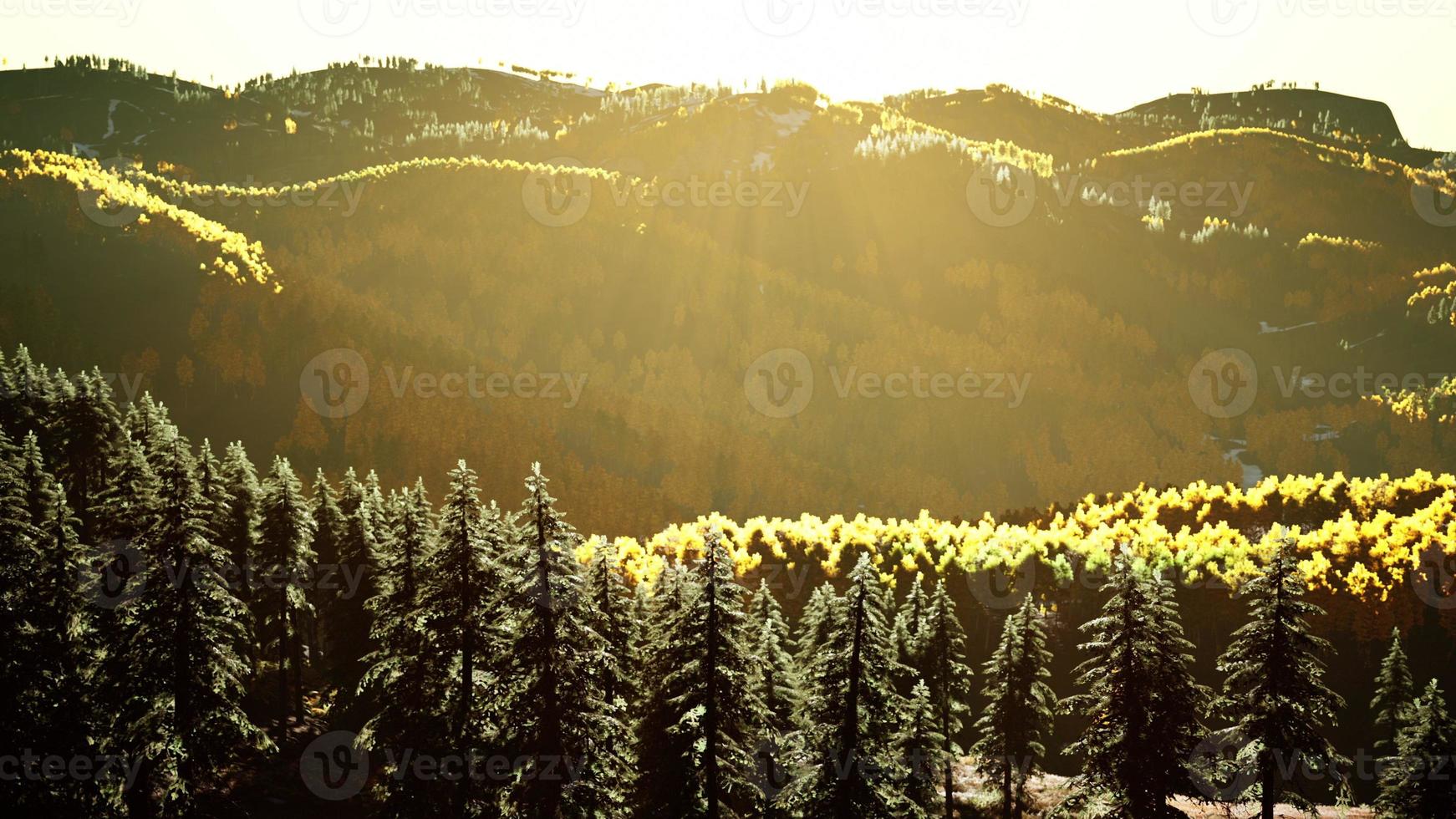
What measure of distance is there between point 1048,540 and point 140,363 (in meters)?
111

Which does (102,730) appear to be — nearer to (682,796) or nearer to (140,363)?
(682,796)

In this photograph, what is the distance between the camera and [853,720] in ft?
73.5

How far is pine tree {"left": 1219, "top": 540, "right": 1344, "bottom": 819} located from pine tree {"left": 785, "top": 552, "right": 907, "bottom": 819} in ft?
30.8

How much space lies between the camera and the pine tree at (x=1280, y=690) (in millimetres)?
23500

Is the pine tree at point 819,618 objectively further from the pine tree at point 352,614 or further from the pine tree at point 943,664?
the pine tree at point 352,614

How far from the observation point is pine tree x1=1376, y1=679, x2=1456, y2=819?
Answer: 1075 inches

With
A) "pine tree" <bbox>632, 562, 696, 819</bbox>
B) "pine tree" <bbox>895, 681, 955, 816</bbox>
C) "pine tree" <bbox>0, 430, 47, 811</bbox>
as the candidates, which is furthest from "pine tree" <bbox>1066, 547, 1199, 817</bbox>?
"pine tree" <bbox>0, 430, 47, 811</bbox>

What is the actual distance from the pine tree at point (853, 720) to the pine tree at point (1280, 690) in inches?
370

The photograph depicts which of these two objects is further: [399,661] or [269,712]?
[269,712]

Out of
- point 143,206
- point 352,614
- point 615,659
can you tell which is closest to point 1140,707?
point 615,659

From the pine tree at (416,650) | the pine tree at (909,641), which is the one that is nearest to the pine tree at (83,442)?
the pine tree at (416,650)

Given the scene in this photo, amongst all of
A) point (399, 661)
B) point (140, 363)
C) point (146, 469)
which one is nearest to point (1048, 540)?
point (399, 661)

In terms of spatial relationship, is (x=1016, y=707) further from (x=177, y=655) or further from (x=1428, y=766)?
(x=177, y=655)

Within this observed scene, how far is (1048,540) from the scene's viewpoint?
2389 inches
